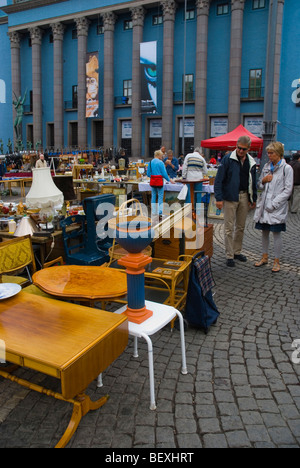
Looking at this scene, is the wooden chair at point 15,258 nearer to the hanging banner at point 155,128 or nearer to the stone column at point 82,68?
the hanging banner at point 155,128

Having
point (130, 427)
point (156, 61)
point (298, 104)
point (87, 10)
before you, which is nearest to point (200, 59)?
point (156, 61)

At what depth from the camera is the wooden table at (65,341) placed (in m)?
2.29

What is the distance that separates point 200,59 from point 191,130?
5847 millimetres

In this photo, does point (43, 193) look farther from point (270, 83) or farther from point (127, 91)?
point (127, 91)

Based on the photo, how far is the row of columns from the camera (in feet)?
102

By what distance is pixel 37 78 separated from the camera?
1596 inches

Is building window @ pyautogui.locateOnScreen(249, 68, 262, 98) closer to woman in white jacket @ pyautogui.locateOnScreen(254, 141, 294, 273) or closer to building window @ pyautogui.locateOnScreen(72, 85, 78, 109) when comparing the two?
building window @ pyautogui.locateOnScreen(72, 85, 78, 109)

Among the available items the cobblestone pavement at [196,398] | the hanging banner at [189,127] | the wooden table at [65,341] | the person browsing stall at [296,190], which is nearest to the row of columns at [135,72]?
the hanging banner at [189,127]

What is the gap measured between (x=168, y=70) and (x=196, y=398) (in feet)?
111

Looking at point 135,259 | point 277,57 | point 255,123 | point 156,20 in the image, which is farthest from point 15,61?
point 135,259

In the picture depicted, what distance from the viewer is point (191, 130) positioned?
34.0 meters

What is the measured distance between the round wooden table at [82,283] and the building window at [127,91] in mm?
34630

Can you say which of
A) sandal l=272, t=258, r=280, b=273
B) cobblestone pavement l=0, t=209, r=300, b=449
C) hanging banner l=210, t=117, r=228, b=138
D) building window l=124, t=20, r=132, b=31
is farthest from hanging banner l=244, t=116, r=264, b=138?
cobblestone pavement l=0, t=209, r=300, b=449
